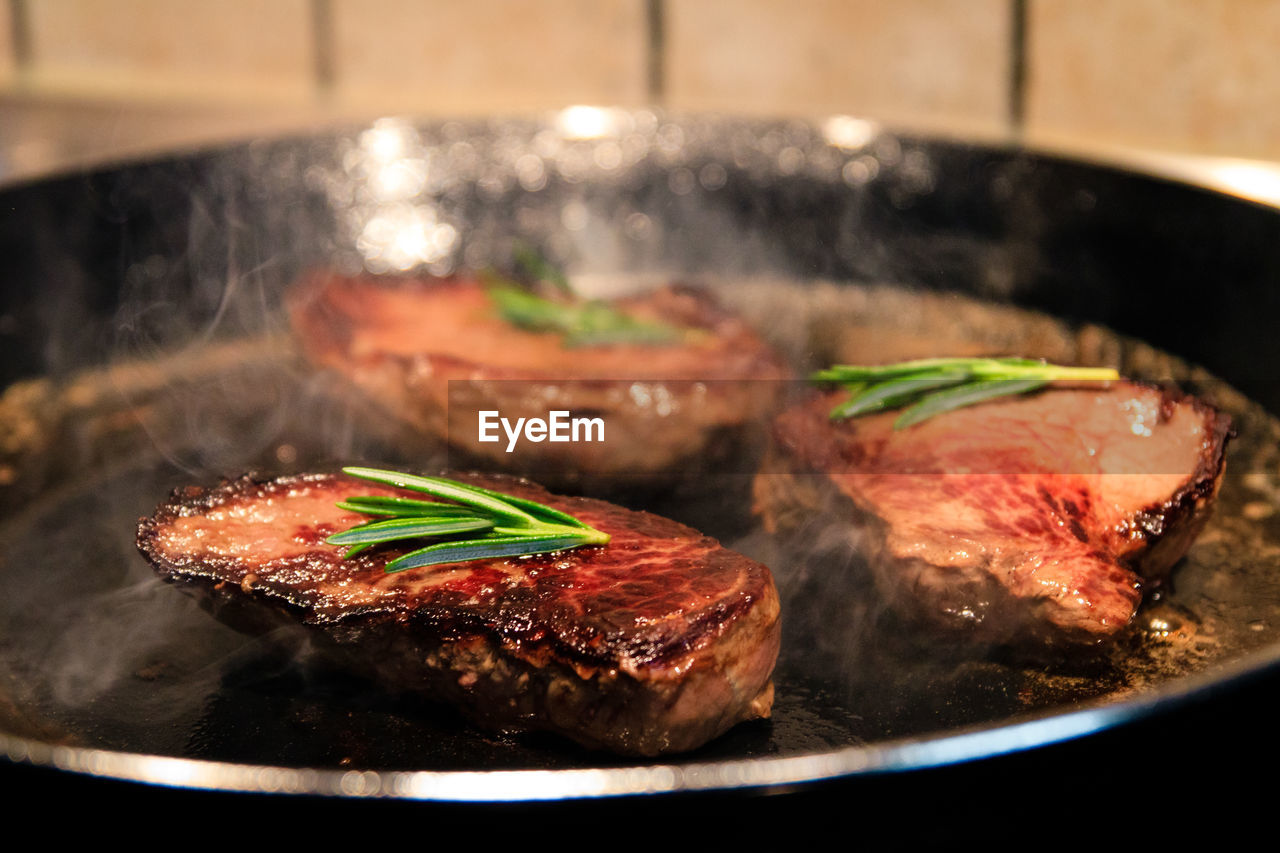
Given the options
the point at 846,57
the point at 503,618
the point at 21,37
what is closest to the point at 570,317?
the point at 503,618


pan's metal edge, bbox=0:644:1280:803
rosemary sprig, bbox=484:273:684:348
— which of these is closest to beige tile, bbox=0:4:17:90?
rosemary sprig, bbox=484:273:684:348

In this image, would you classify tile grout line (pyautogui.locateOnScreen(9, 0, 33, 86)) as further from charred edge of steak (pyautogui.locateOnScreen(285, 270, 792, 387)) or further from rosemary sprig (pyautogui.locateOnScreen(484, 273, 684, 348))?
rosemary sprig (pyautogui.locateOnScreen(484, 273, 684, 348))

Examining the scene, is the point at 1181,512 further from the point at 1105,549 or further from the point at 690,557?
the point at 690,557

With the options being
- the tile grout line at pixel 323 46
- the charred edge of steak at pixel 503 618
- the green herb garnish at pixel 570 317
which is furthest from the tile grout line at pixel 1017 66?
the charred edge of steak at pixel 503 618

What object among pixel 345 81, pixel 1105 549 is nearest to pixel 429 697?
pixel 1105 549

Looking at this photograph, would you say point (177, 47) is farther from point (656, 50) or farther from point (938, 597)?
point (938, 597)

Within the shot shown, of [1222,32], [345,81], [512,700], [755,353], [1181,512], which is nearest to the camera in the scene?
[512,700]
